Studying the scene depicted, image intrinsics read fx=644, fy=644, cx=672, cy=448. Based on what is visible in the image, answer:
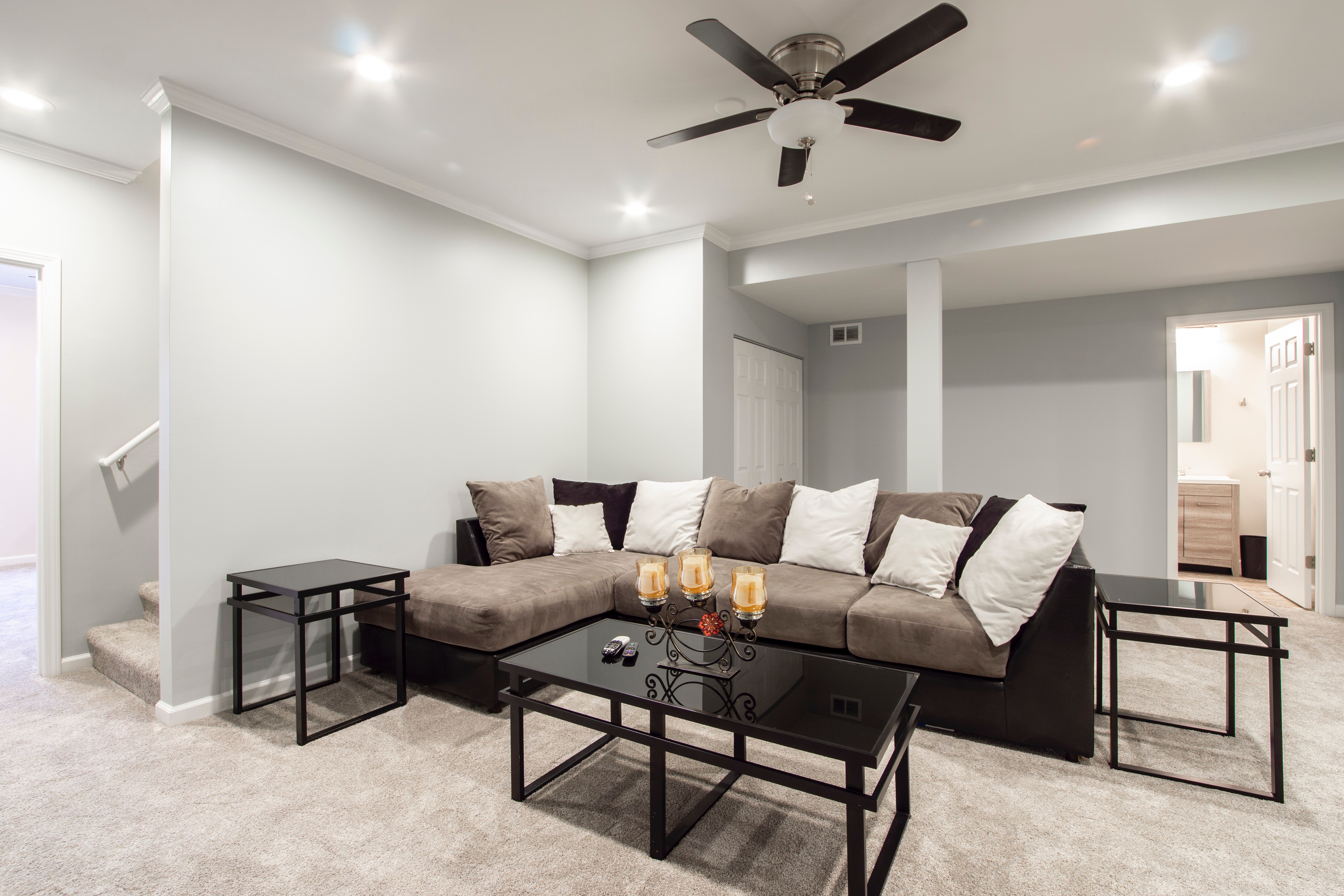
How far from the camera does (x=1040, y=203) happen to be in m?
3.66

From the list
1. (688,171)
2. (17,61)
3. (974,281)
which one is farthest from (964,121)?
(17,61)

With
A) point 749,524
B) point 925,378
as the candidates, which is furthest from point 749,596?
point 925,378

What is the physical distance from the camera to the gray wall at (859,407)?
5.88 m

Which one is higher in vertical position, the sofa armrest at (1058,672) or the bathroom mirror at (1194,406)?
the bathroom mirror at (1194,406)

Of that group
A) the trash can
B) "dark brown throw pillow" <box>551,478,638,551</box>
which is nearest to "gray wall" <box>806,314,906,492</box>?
"dark brown throw pillow" <box>551,478,638,551</box>

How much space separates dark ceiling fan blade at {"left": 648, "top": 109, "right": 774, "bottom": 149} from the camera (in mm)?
2477

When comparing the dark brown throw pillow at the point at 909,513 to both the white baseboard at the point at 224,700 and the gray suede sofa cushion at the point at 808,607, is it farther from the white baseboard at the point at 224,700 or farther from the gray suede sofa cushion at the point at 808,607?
the white baseboard at the point at 224,700

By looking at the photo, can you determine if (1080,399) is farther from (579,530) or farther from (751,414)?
(579,530)

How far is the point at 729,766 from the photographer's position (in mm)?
1603

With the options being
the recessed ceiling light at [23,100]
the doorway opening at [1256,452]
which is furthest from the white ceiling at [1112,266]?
the recessed ceiling light at [23,100]

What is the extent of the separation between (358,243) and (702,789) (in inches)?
119

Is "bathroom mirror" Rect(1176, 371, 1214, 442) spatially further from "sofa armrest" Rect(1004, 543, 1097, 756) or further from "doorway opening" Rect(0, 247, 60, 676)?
"doorway opening" Rect(0, 247, 60, 676)

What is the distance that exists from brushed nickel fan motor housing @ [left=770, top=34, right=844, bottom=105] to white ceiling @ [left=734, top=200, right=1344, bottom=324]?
1.92 meters

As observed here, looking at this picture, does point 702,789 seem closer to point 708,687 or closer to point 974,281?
point 708,687
